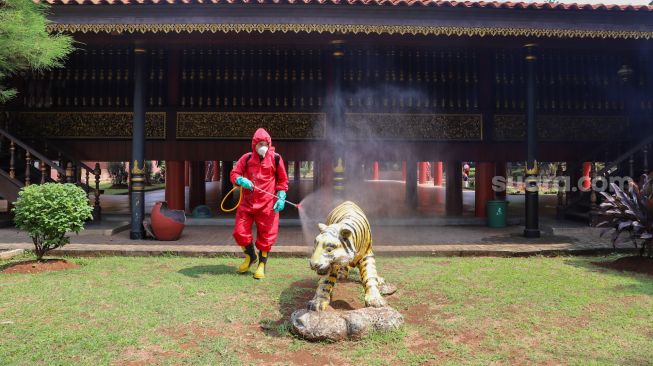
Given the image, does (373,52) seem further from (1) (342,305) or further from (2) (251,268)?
(1) (342,305)

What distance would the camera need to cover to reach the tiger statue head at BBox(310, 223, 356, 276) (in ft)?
11.7

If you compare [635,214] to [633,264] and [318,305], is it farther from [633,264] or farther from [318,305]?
[318,305]

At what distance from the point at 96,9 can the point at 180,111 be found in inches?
118

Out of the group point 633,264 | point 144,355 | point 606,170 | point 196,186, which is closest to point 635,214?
point 633,264

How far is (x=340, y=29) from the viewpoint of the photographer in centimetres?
752

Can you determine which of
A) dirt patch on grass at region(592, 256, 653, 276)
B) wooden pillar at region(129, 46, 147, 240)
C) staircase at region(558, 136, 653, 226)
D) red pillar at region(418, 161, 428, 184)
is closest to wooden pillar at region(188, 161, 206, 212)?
wooden pillar at region(129, 46, 147, 240)

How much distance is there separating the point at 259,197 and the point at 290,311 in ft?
6.02

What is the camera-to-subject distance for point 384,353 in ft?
10.8

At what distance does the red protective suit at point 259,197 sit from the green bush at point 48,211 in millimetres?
2309

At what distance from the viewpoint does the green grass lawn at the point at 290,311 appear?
3.25 metres

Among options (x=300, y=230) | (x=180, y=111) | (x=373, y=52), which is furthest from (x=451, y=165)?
(x=180, y=111)

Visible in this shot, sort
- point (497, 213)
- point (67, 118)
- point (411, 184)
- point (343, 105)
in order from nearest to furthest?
1. point (343, 105)
2. point (67, 118)
3. point (497, 213)
4. point (411, 184)

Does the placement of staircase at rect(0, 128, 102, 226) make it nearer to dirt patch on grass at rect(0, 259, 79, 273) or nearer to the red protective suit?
dirt patch on grass at rect(0, 259, 79, 273)

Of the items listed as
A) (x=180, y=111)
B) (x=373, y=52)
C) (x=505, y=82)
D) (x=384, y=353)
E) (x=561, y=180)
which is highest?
(x=373, y=52)
